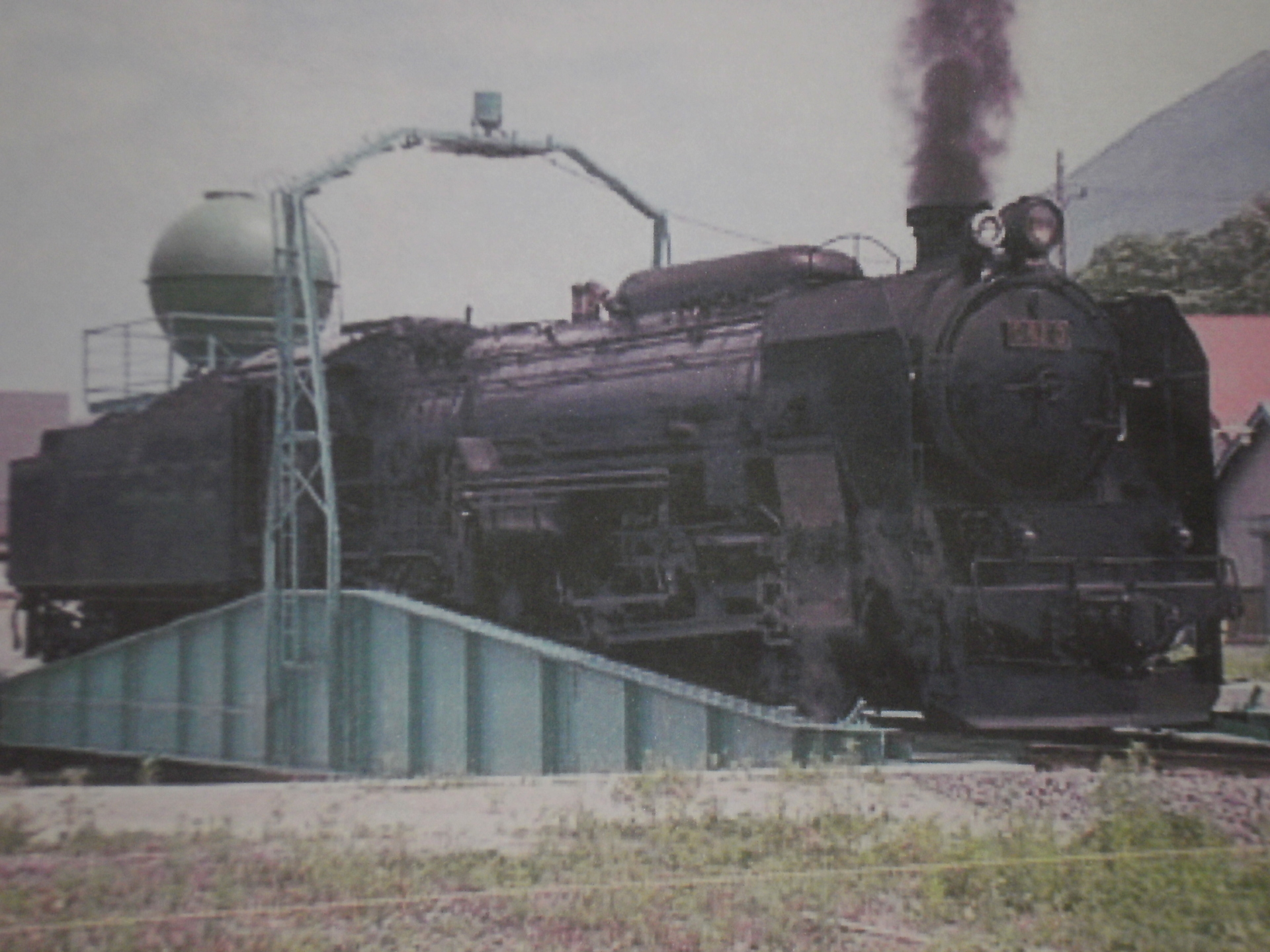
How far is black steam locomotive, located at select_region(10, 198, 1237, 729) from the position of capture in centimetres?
948

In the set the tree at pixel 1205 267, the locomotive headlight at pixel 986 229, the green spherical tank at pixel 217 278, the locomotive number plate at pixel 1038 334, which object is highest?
the tree at pixel 1205 267

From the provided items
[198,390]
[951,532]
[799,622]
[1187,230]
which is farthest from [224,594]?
[1187,230]

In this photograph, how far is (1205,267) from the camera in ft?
67.5

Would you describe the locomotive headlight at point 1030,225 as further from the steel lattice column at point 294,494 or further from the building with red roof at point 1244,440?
the building with red roof at point 1244,440

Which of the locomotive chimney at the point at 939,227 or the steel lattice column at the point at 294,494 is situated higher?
the locomotive chimney at the point at 939,227

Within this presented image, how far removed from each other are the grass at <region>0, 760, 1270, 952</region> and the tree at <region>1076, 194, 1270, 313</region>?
42.7 ft

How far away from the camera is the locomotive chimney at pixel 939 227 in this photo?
10.4 meters

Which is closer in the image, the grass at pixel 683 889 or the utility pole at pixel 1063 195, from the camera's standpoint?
the grass at pixel 683 889

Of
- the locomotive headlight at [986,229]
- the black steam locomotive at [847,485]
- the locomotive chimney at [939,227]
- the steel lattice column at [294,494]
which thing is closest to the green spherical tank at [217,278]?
the steel lattice column at [294,494]

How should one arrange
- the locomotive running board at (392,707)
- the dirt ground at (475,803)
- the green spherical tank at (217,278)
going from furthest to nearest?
the green spherical tank at (217,278)
the locomotive running board at (392,707)
the dirt ground at (475,803)

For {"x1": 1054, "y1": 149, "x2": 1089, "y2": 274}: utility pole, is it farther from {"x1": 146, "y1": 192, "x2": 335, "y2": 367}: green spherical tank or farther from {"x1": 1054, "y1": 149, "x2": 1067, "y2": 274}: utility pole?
{"x1": 146, "y1": 192, "x2": 335, "y2": 367}: green spherical tank

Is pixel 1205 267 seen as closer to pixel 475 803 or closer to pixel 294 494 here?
pixel 294 494

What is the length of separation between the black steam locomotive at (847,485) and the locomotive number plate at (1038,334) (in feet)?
0.08

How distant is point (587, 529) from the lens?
1167 centimetres
